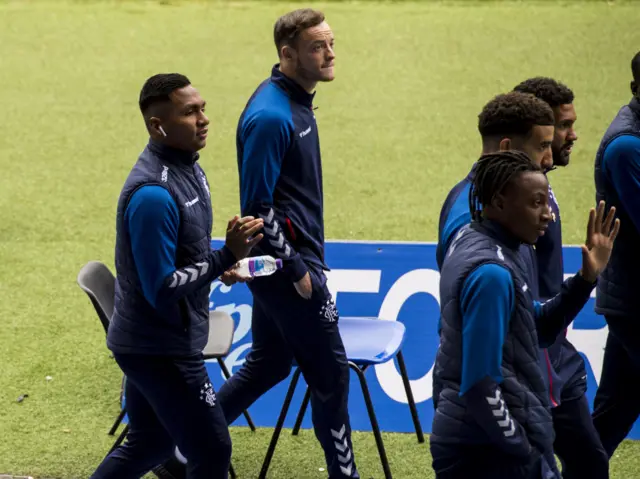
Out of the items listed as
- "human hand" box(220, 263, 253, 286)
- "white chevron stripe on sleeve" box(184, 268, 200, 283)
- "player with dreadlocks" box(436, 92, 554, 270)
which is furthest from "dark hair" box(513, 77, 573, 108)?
"white chevron stripe on sleeve" box(184, 268, 200, 283)

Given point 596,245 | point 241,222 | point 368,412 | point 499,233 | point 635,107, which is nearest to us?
point 499,233

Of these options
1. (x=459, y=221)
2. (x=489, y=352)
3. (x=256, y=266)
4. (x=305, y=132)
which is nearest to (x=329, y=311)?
(x=256, y=266)

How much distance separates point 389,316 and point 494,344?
122 inches

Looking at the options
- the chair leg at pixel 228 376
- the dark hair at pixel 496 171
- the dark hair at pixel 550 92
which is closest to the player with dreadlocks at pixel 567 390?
the dark hair at pixel 550 92

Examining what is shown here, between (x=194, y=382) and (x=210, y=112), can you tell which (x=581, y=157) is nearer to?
(x=210, y=112)

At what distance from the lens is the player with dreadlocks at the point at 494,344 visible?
133 inches

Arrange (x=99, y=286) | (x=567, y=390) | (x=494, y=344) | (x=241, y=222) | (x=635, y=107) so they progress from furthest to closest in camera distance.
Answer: (x=99, y=286)
(x=635, y=107)
(x=567, y=390)
(x=241, y=222)
(x=494, y=344)

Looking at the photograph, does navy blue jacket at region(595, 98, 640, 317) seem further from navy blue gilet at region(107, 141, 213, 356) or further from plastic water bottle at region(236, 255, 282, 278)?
navy blue gilet at region(107, 141, 213, 356)

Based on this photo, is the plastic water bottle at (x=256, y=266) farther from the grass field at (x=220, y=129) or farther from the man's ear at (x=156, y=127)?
the grass field at (x=220, y=129)

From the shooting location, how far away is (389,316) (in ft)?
21.2

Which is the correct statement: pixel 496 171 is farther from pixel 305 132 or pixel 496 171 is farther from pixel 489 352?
pixel 305 132

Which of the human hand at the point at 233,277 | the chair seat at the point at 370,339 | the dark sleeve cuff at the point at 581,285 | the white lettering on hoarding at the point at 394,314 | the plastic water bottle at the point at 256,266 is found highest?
the dark sleeve cuff at the point at 581,285

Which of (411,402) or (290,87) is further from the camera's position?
(411,402)

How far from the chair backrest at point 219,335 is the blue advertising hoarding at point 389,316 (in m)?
0.31
